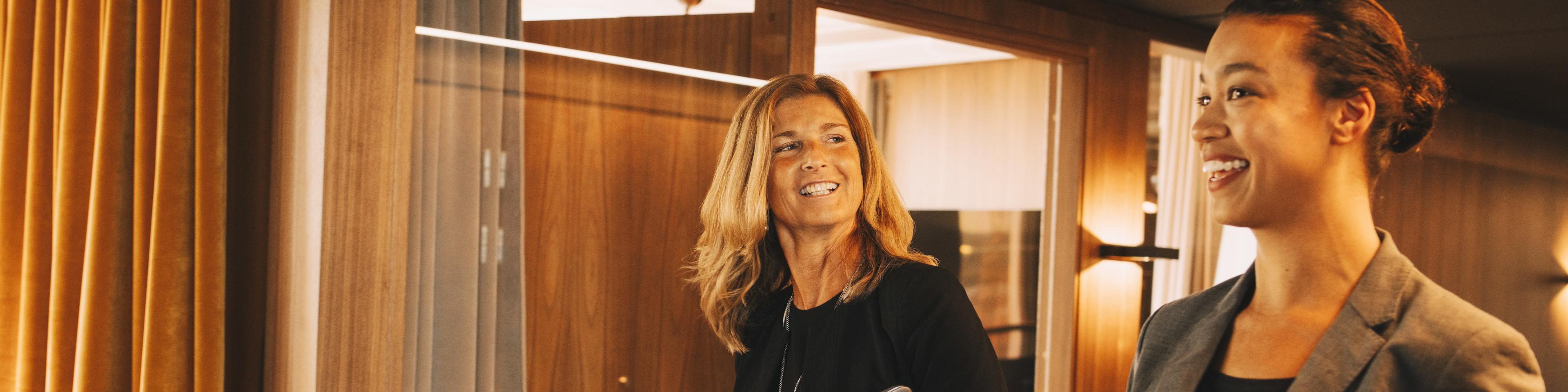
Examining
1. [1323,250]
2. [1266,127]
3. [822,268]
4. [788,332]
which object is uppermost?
[1266,127]

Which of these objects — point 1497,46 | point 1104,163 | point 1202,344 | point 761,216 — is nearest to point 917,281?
point 761,216

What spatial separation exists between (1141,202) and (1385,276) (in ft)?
11.0

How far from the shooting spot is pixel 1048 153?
3881mm

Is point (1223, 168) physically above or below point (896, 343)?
above

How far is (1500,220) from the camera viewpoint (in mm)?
3418

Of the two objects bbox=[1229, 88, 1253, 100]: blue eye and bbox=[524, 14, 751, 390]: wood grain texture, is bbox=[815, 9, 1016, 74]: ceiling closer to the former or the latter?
bbox=[524, 14, 751, 390]: wood grain texture

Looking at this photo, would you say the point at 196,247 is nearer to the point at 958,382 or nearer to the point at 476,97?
the point at 476,97

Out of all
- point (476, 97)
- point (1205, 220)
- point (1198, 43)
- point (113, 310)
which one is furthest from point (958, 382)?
point (1205, 220)

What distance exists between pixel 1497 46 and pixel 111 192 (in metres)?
4.11

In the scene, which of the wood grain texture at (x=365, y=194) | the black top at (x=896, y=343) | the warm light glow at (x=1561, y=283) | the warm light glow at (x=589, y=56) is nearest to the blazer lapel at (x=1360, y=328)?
the black top at (x=896, y=343)

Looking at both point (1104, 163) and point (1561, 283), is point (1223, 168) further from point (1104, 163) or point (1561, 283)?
point (1561, 283)

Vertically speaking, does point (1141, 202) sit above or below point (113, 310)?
above

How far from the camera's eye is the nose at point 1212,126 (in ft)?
2.96

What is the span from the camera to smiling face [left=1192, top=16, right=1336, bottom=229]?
850mm
